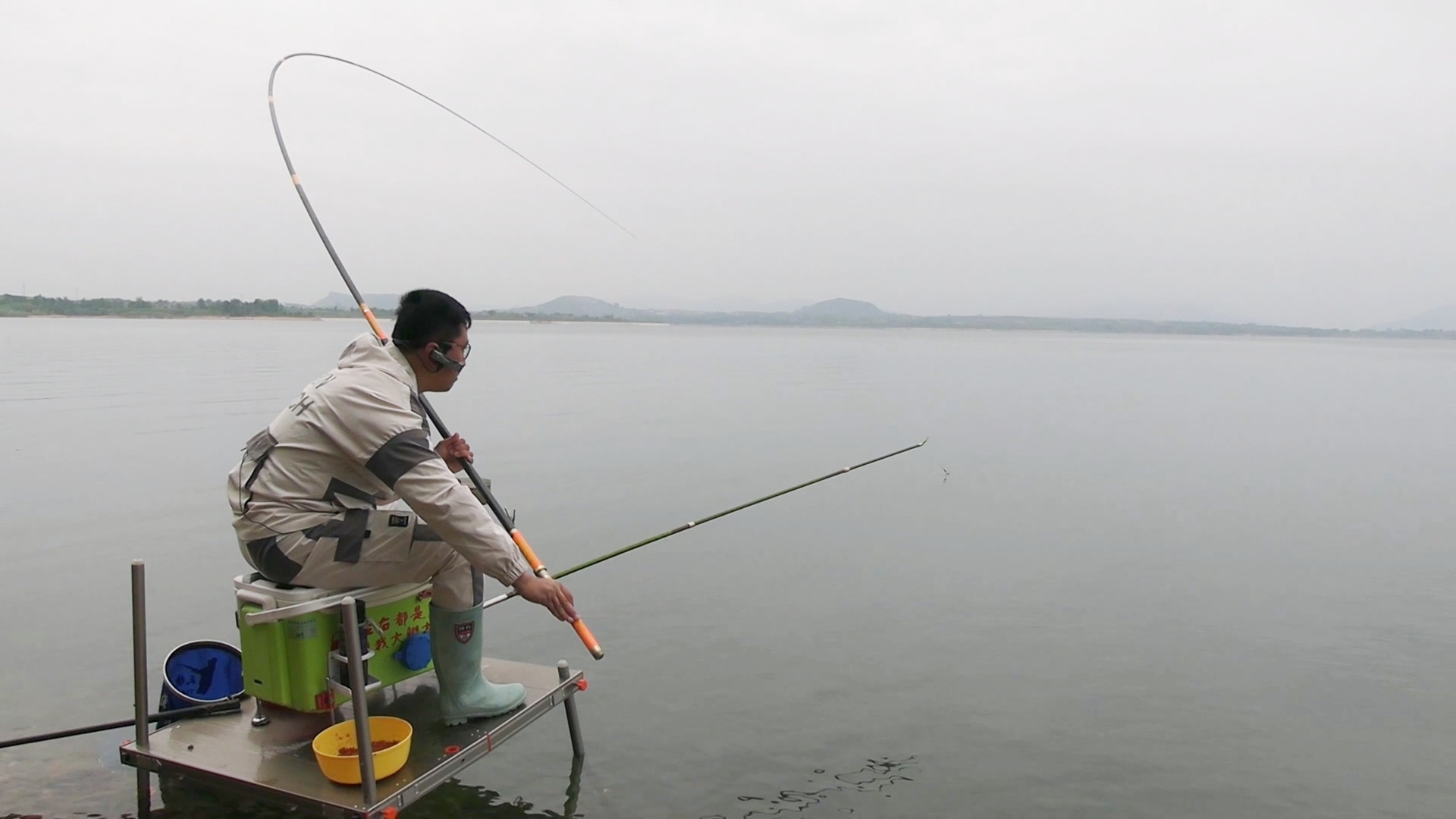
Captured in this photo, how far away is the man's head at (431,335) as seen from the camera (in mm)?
3775

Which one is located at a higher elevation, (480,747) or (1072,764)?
(480,747)

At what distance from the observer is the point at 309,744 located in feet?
12.6

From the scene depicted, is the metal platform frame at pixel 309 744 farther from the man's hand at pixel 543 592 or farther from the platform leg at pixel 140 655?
the man's hand at pixel 543 592

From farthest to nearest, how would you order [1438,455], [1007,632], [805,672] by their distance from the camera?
[1438,455] < [1007,632] < [805,672]

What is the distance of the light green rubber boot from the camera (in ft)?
12.8

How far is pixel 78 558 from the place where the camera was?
870cm

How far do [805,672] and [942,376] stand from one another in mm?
32441

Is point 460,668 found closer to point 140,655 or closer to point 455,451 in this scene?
point 455,451

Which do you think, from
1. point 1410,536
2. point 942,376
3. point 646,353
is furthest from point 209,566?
point 646,353

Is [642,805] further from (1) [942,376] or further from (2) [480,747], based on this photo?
(1) [942,376]

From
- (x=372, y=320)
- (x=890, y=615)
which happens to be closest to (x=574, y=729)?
(x=372, y=320)

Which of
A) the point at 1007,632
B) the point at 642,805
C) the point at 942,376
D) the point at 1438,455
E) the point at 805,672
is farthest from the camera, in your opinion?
the point at 942,376

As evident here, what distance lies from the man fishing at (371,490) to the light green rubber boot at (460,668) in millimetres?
148

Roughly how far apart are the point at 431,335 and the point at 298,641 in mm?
1143
